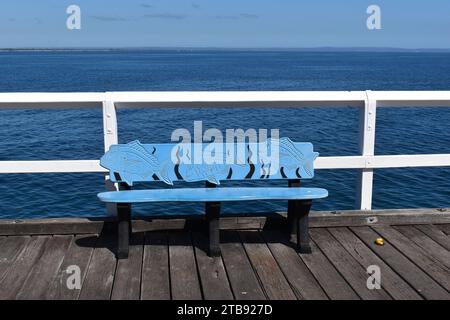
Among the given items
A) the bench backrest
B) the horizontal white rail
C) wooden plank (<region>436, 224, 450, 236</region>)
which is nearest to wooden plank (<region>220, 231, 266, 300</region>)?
the bench backrest

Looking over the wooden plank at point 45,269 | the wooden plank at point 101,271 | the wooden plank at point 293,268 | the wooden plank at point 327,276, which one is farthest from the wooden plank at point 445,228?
the wooden plank at point 45,269

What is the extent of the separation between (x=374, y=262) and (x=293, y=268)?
25.1 inches

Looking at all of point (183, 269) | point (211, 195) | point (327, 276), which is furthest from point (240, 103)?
point (327, 276)

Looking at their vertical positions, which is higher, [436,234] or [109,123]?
[109,123]

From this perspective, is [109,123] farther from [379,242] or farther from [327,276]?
[379,242]

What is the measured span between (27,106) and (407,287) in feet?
10.4

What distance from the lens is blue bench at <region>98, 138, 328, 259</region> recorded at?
3.89 metres

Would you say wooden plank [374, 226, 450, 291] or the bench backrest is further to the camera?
the bench backrest

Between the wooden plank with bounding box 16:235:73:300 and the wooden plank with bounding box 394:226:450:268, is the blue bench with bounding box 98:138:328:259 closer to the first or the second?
the wooden plank with bounding box 16:235:73:300

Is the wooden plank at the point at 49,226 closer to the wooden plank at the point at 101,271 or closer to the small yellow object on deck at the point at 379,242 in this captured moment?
the wooden plank at the point at 101,271

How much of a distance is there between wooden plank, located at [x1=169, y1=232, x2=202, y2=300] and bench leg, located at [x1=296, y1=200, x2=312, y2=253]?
2.80ft

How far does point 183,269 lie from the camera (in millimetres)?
3668

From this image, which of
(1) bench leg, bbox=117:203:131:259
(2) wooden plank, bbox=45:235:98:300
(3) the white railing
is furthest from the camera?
(3) the white railing
